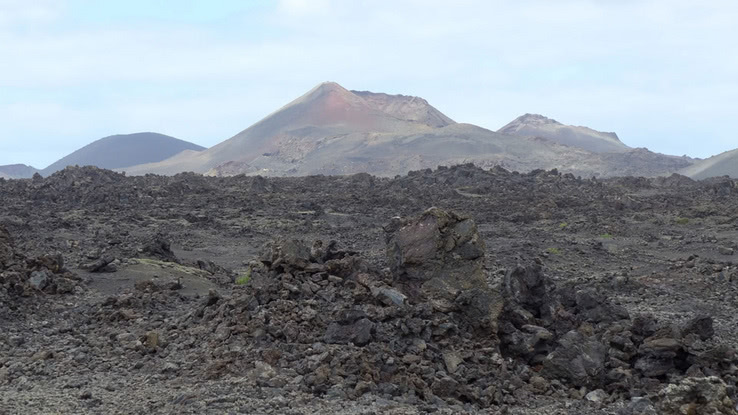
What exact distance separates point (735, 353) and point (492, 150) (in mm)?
93425

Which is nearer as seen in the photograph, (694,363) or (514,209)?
(694,363)

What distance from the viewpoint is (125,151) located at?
169250 mm

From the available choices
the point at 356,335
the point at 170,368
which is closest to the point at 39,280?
the point at 170,368

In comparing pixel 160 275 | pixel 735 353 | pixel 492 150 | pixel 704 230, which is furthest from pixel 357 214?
pixel 492 150

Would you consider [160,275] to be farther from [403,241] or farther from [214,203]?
[214,203]

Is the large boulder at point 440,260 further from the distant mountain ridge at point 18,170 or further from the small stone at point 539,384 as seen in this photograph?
the distant mountain ridge at point 18,170

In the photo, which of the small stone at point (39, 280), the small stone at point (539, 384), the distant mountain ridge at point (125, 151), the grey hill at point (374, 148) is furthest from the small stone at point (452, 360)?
the distant mountain ridge at point (125, 151)

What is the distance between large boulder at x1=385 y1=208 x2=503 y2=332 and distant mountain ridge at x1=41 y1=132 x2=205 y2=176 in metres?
151

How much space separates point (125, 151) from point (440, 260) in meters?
167

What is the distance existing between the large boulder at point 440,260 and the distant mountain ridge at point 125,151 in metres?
151

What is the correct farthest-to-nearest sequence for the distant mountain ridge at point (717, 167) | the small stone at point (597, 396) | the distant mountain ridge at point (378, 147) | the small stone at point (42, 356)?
the distant mountain ridge at point (378, 147)
the distant mountain ridge at point (717, 167)
the small stone at point (42, 356)
the small stone at point (597, 396)

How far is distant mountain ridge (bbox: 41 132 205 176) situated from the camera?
162 meters

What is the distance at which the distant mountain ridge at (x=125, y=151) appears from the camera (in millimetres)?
161875

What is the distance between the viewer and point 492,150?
3969 inches
